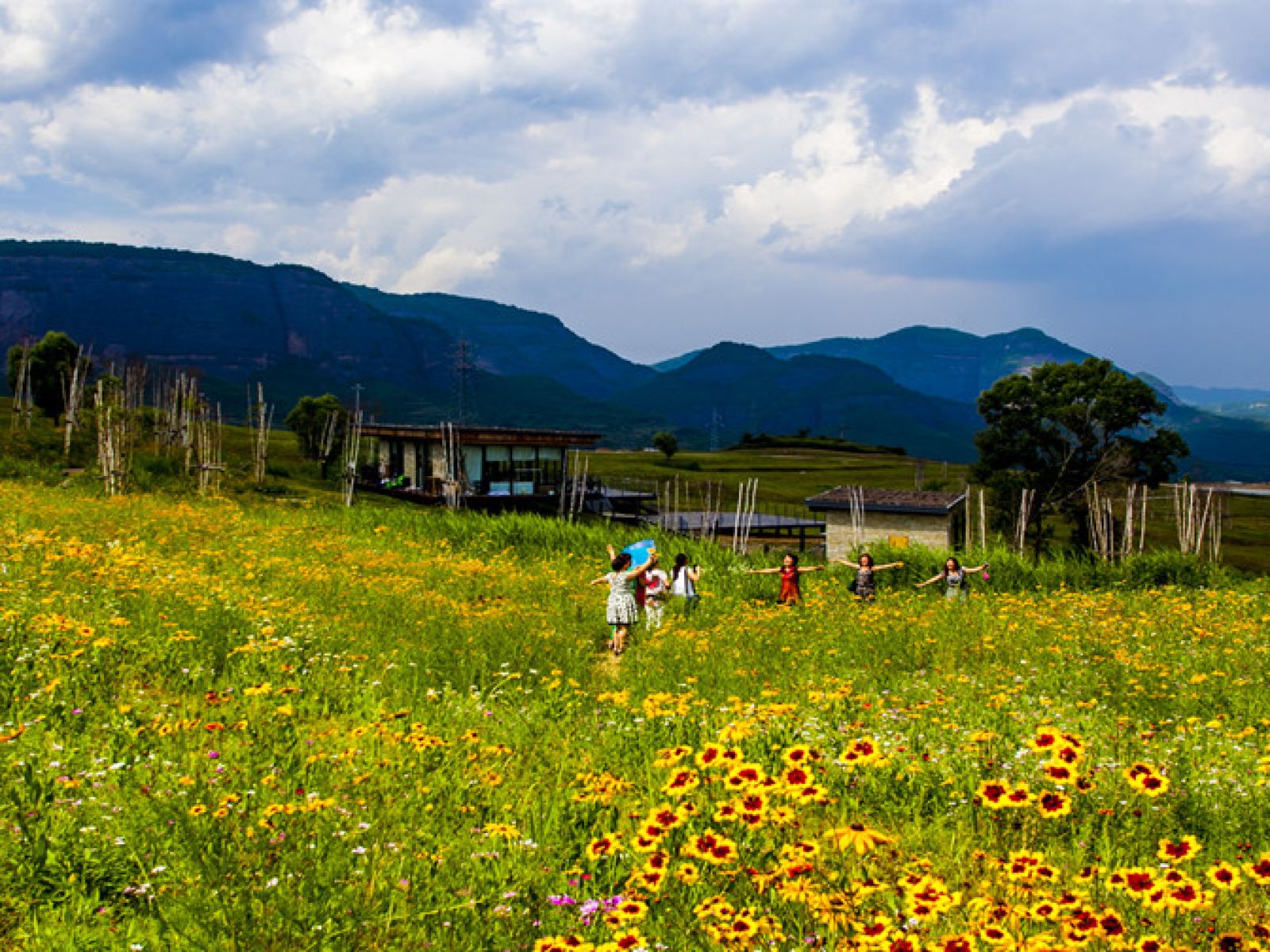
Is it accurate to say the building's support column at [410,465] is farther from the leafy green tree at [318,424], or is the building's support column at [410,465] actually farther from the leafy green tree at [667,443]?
the leafy green tree at [667,443]

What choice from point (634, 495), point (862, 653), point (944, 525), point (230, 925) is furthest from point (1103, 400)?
point (230, 925)

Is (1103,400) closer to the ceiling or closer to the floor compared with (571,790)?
closer to the ceiling

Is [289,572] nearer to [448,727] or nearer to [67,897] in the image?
[448,727]

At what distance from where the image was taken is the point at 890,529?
119 feet

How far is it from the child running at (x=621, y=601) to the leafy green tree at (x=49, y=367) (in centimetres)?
5967

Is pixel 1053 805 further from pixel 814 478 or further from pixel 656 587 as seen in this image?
pixel 814 478

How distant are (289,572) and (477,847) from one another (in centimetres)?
1041

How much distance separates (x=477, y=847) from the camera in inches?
182

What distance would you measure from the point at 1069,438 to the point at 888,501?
62.9ft

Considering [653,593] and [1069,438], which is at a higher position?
[1069,438]

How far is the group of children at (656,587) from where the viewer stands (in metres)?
12.9

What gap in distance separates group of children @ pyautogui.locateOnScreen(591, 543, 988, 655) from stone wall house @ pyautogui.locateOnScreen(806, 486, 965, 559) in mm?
16803

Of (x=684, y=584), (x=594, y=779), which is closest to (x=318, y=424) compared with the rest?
(x=684, y=584)

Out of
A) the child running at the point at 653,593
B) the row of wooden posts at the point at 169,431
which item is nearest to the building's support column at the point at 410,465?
the row of wooden posts at the point at 169,431
